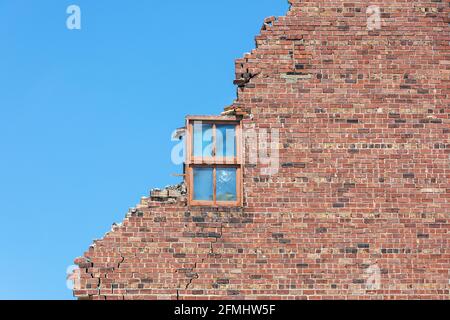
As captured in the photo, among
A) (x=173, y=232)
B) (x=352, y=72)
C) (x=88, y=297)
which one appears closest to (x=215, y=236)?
(x=173, y=232)

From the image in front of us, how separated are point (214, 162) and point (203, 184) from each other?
421 millimetres

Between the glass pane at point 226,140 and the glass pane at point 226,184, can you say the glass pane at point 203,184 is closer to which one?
the glass pane at point 226,184

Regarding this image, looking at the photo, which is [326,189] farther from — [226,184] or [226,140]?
[226,140]

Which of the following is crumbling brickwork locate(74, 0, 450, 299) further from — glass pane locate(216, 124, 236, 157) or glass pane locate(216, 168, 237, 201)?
glass pane locate(216, 124, 236, 157)

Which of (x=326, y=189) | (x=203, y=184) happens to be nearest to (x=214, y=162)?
(x=203, y=184)

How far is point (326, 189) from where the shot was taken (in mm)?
18938

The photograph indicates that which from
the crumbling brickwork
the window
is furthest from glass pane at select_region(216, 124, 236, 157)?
the crumbling brickwork

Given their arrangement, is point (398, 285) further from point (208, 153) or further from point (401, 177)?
point (208, 153)

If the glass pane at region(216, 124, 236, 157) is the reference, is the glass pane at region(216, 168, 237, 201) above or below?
below

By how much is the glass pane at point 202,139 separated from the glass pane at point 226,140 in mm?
138

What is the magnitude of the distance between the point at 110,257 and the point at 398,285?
4.85 metres

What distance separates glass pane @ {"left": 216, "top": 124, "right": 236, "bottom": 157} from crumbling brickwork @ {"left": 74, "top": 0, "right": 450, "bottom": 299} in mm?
352

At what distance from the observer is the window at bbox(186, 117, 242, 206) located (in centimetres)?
1897

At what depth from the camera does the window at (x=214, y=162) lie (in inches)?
747
